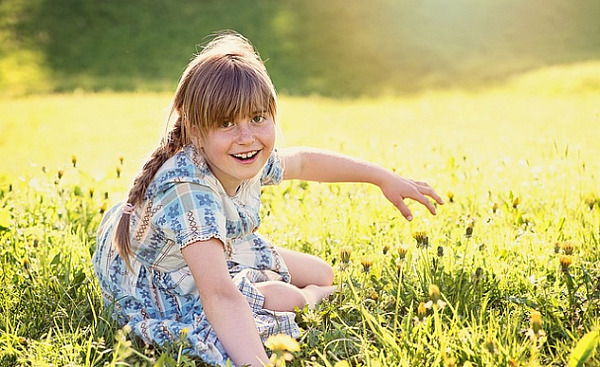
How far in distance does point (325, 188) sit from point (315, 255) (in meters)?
0.81

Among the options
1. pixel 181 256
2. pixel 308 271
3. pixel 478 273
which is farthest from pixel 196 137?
pixel 478 273

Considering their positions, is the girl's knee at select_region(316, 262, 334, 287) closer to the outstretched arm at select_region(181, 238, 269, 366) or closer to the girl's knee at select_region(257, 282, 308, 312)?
the girl's knee at select_region(257, 282, 308, 312)

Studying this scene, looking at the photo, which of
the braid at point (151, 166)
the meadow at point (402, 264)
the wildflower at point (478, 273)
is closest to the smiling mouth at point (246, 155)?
the braid at point (151, 166)

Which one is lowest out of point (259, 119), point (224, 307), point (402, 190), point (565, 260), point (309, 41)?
point (224, 307)

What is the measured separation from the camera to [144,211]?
2.53 metres

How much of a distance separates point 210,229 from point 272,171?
62cm

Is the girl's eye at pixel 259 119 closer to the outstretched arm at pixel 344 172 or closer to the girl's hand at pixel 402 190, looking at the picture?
the outstretched arm at pixel 344 172

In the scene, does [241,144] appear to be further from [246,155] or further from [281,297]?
[281,297]

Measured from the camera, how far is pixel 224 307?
7.38 feet

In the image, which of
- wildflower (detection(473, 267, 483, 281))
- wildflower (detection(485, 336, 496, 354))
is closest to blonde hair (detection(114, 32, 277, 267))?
wildflower (detection(473, 267, 483, 281))

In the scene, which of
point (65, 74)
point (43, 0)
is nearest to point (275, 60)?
point (65, 74)

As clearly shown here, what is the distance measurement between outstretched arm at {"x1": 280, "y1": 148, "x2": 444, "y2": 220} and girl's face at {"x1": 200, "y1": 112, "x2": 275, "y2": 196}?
0.47 meters

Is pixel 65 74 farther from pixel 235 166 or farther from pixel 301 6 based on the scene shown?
pixel 235 166

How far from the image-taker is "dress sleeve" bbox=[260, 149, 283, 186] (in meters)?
2.87
